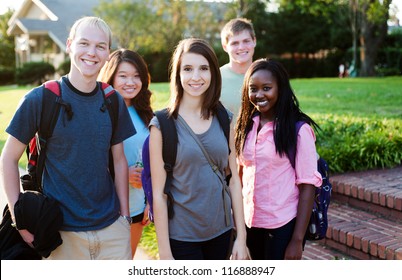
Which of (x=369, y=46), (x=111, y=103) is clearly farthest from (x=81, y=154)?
(x=369, y=46)

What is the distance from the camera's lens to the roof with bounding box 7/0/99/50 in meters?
23.2

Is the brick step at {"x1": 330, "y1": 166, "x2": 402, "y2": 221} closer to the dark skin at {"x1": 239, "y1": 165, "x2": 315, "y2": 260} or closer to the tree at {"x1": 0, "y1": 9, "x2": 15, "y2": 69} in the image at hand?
the dark skin at {"x1": 239, "y1": 165, "x2": 315, "y2": 260}

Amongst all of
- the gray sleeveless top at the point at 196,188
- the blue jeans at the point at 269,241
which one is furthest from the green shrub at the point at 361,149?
the gray sleeveless top at the point at 196,188

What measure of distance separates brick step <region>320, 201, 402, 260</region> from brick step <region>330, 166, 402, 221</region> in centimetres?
8

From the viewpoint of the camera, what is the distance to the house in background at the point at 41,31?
25541 millimetres

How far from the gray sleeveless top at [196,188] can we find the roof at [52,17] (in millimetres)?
21444

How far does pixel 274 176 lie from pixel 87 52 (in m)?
1.20

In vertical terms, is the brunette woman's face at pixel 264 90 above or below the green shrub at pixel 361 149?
above

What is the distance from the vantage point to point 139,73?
333 centimetres

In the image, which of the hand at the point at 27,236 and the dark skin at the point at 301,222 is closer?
the hand at the point at 27,236

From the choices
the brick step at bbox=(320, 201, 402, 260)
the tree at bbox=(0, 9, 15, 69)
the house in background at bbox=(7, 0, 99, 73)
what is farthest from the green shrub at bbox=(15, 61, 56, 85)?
the brick step at bbox=(320, 201, 402, 260)

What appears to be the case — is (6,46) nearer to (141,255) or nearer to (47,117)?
(141,255)

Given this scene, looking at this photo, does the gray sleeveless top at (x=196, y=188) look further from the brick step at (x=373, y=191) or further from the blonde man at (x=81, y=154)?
the brick step at (x=373, y=191)
